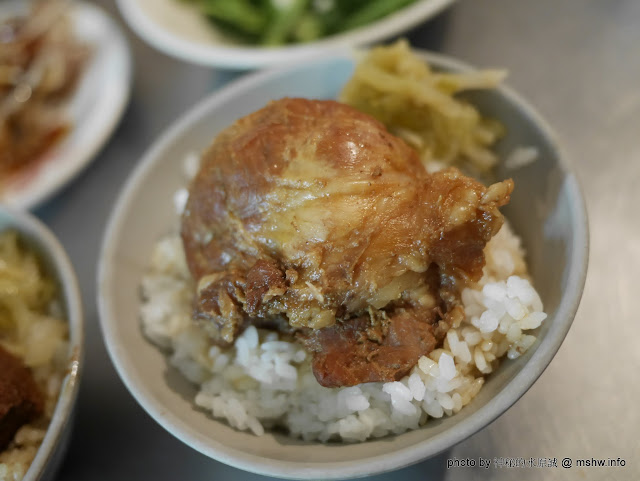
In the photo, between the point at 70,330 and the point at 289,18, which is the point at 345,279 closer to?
the point at 70,330

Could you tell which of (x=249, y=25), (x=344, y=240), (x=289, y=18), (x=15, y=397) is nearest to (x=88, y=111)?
(x=249, y=25)

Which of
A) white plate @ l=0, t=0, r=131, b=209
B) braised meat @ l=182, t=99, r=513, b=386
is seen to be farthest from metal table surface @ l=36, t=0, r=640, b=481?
braised meat @ l=182, t=99, r=513, b=386

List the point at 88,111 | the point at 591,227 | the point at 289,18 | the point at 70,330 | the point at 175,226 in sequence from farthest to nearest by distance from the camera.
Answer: the point at 88,111 → the point at 289,18 → the point at 175,226 → the point at 591,227 → the point at 70,330

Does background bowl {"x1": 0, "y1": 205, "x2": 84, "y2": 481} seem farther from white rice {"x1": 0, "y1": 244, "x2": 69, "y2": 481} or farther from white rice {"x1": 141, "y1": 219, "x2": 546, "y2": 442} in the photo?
white rice {"x1": 141, "y1": 219, "x2": 546, "y2": 442}

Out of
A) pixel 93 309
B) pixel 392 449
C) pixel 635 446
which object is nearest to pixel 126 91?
pixel 93 309

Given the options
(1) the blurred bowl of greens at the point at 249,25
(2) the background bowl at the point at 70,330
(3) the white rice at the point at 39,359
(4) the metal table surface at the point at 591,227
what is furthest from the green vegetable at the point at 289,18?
(3) the white rice at the point at 39,359

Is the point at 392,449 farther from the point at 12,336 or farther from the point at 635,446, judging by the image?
the point at 12,336
